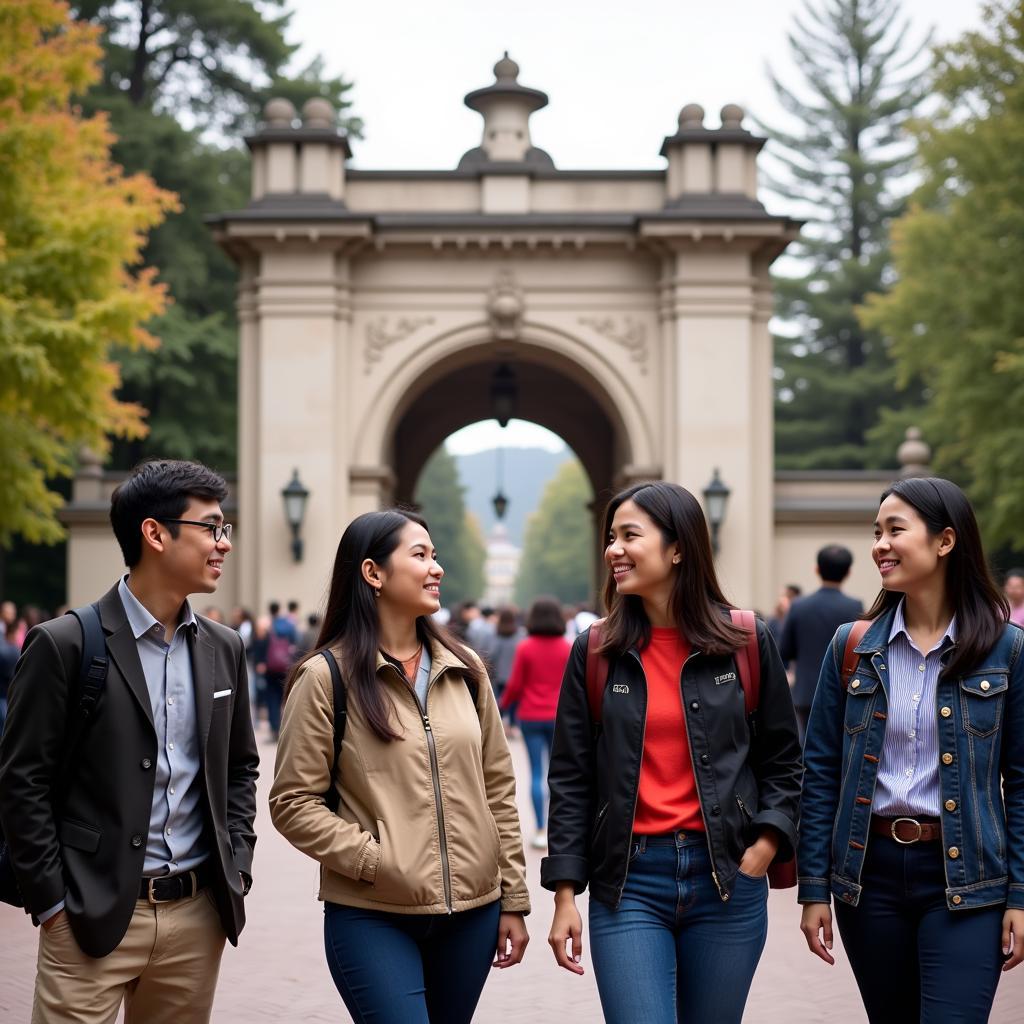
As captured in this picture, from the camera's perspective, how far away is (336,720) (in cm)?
417

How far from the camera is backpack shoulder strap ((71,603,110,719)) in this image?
3912 mm

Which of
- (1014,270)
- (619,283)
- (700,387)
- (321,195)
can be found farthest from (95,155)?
(1014,270)

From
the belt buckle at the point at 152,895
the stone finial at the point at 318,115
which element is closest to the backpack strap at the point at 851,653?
the belt buckle at the point at 152,895

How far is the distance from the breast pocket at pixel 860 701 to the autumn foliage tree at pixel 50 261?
53.9 ft

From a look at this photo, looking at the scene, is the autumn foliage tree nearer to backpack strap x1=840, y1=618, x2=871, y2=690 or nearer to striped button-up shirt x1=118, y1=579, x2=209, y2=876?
striped button-up shirt x1=118, y1=579, x2=209, y2=876

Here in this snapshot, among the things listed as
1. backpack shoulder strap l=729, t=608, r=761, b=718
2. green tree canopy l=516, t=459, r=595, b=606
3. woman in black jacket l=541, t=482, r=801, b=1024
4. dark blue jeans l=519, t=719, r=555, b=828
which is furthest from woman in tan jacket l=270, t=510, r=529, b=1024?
green tree canopy l=516, t=459, r=595, b=606

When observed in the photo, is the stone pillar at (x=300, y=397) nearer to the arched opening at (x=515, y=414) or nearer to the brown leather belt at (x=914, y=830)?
Answer: the arched opening at (x=515, y=414)

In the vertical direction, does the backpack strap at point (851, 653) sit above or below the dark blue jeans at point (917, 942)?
above

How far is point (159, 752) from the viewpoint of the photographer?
404cm

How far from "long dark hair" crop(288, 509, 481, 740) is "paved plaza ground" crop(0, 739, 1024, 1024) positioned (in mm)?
2827

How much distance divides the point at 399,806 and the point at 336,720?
0.98 ft

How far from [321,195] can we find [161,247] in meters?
11.6

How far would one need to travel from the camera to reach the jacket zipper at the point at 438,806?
4039 mm

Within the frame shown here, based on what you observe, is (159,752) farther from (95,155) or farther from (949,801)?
(95,155)
